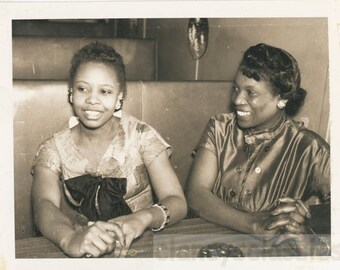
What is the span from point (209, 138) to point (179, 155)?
0.08 meters

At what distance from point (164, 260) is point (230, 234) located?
4.3 inches

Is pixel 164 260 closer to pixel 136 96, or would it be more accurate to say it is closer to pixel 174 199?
pixel 174 199

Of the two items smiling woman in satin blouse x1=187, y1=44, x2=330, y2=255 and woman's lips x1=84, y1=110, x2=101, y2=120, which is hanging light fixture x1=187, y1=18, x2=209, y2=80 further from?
woman's lips x1=84, y1=110, x2=101, y2=120

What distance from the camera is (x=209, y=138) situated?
907 mm

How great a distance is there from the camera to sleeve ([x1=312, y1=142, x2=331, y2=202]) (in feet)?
2.70

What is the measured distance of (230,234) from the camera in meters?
0.78

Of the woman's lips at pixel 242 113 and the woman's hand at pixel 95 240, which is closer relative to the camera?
the woman's hand at pixel 95 240

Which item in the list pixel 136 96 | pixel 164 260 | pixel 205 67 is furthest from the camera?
pixel 205 67

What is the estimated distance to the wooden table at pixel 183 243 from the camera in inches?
30.0

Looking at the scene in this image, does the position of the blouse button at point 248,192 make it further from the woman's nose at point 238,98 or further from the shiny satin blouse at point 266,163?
the woman's nose at point 238,98

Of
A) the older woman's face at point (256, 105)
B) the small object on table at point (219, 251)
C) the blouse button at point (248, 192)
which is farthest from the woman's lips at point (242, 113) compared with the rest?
the small object on table at point (219, 251)

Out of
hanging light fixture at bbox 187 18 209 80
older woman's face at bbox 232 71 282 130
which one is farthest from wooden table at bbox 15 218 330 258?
hanging light fixture at bbox 187 18 209 80

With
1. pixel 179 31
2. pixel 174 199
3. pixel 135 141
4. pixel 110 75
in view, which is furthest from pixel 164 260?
pixel 179 31

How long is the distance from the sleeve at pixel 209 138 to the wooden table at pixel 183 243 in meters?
0.17
